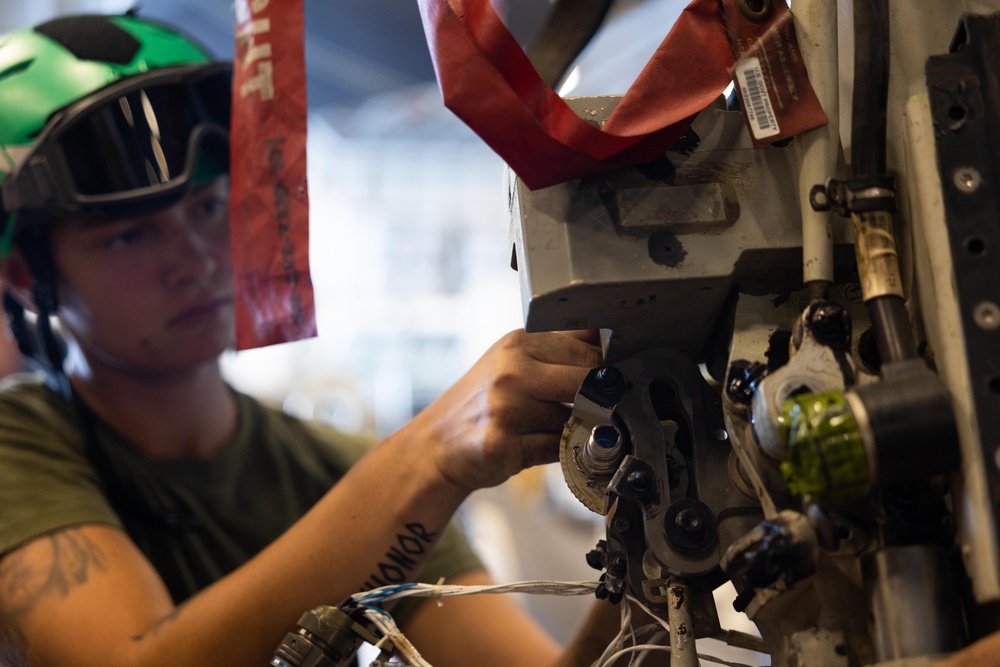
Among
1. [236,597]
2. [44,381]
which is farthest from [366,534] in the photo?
[44,381]

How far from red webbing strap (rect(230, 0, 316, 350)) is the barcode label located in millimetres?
431

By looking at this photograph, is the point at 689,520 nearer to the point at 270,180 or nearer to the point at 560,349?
the point at 560,349

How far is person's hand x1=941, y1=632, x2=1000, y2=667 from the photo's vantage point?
433 millimetres

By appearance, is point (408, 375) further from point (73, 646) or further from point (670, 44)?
point (670, 44)

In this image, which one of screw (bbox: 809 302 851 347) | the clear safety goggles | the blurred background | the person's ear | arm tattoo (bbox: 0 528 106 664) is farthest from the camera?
the blurred background

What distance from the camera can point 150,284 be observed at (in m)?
1.29

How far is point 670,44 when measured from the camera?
626 millimetres

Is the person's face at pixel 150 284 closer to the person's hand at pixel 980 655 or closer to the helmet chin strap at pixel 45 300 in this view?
the helmet chin strap at pixel 45 300

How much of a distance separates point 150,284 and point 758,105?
37.0 inches

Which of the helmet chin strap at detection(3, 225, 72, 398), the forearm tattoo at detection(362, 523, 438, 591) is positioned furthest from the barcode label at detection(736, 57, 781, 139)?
the helmet chin strap at detection(3, 225, 72, 398)

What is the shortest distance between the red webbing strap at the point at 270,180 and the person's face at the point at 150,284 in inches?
15.3

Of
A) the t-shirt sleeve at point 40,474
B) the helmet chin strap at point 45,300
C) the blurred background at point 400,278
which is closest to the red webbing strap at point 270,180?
the t-shirt sleeve at point 40,474

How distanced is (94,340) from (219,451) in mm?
251

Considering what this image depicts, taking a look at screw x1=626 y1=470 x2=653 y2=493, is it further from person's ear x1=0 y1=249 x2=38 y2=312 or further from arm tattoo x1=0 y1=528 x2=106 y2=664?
person's ear x1=0 y1=249 x2=38 y2=312
